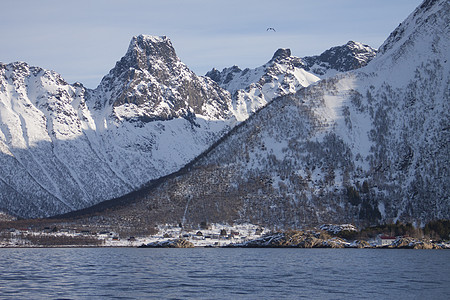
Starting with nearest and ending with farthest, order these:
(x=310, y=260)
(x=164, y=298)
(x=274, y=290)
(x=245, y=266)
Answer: (x=164, y=298) < (x=274, y=290) < (x=245, y=266) < (x=310, y=260)

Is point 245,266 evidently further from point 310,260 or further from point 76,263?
point 76,263

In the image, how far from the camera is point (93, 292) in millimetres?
95625

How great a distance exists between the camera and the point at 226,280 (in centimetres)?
11425

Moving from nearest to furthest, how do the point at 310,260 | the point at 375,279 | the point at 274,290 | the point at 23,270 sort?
the point at 274,290 → the point at 375,279 → the point at 23,270 → the point at 310,260

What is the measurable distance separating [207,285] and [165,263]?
49102 millimetres

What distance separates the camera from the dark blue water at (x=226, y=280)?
95375mm

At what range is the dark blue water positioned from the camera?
9538 cm

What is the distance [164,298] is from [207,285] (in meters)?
16.3

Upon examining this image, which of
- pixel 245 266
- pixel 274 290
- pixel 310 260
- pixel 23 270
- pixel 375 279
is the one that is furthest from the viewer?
pixel 310 260

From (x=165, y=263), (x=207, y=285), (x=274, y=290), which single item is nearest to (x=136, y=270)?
(x=165, y=263)

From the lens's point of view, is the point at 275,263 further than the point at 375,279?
Yes

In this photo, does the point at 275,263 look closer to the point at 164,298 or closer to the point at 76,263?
the point at 76,263

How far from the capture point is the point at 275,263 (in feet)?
508

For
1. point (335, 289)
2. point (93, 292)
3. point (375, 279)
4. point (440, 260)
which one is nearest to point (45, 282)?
point (93, 292)
